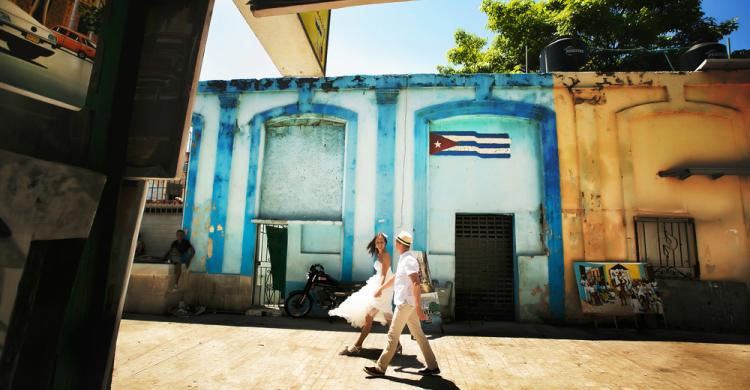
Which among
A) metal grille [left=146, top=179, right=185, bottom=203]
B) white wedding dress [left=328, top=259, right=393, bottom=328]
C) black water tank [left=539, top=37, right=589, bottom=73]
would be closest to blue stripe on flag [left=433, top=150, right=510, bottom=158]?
black water tank [left=539, top=37, right=589, bottom=73]

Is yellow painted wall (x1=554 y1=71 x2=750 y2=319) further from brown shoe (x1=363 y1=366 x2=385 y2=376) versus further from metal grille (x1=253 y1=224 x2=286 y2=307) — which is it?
metal grille (x1=253 y1=224 x2=286 y2=307)

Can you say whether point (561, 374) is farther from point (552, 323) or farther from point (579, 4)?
point (579, 4)

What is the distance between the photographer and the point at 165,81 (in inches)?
71.2

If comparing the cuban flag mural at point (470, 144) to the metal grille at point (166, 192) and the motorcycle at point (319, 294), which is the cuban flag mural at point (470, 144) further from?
the metal grille at point (166, 192)

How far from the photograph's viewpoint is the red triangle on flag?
9.62 meters

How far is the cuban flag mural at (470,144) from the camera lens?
9.55 meters

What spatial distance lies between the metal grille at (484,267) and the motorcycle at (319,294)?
8.34 ft

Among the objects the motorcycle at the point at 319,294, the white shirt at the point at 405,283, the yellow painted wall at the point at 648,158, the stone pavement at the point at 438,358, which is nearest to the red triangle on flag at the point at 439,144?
the yellow painted wall at the point at 648,158

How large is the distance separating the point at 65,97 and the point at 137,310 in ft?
28.4

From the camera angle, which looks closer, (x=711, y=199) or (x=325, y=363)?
(x=325, y=363)

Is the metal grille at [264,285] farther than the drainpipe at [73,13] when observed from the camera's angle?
Yes

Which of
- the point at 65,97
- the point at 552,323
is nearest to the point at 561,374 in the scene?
the point at 552,323

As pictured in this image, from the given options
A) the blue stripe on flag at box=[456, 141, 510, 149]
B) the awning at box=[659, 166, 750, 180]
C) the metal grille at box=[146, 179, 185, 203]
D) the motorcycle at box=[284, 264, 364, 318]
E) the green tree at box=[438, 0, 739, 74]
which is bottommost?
the motorcycle at box=[284, 264, 364, 318]

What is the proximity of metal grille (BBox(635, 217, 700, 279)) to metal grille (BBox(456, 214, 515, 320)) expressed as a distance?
3.02m
